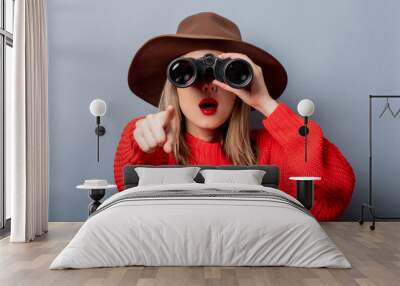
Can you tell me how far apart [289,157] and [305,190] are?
0.31 meters

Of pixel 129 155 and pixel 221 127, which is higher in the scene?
pixel 221 127

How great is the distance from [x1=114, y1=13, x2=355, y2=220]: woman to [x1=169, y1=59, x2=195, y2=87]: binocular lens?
184 millimetres

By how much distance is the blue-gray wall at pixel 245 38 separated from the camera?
4.47 meters

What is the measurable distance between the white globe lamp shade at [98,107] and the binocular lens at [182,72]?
0.65 meters

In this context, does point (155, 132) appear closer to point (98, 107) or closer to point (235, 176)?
point (98, 107)

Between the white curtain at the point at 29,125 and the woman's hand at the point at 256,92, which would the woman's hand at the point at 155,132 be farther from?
the white curtain at the point at 29,125

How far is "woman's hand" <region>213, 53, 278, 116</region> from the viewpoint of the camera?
4.12 metres

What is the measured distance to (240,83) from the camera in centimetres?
405

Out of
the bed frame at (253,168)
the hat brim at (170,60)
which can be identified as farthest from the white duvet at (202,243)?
the hat brim at (170,60)

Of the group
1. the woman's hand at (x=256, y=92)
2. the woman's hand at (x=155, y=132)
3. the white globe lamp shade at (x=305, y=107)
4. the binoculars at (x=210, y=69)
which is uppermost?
the binoculars at (x=210, y=69)

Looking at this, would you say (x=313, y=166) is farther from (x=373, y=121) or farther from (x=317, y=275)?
(x=317, y=275)

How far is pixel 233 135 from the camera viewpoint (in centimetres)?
426

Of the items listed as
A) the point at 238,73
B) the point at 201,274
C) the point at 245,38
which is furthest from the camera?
the point at 245,38

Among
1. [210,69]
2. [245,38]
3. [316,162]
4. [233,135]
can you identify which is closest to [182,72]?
[210,69]
